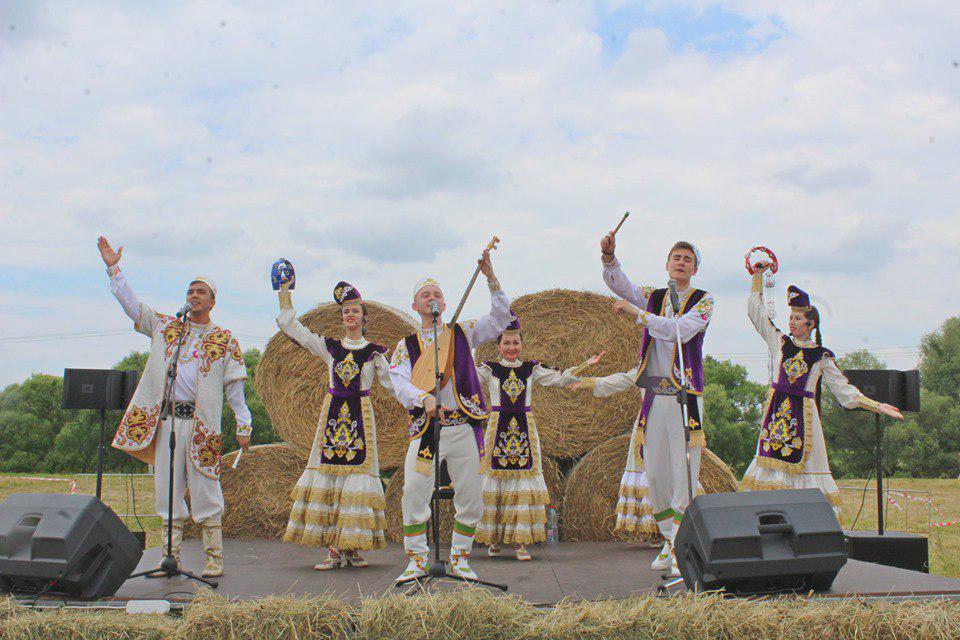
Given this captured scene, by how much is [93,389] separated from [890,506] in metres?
10.3

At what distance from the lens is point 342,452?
5121mm

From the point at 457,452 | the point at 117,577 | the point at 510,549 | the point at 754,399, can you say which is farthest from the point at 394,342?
the point at 754,399

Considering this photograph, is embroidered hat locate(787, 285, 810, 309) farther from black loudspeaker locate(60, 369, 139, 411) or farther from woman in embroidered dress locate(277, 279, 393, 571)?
black loudspeaker locate(60, 369, 139, 411)

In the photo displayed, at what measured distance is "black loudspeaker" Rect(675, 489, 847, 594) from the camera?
11.5 ft

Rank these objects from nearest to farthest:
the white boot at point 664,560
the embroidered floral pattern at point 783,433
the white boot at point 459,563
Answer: the white boot at point 459,563, the white boot at point 664,560, the embroidered floral pattern at point 783,433

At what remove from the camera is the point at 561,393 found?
6.78 m

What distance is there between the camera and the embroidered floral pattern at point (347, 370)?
5.12 meters

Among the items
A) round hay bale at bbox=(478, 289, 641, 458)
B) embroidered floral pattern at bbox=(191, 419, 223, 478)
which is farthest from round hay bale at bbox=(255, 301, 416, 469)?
embroidered floral pattern at bbox=(191, 419, 223, 478)

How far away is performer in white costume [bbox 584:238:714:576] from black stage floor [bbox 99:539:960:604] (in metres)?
0.44

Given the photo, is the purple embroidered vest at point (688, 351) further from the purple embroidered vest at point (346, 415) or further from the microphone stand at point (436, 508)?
the purple embroidered vest at point (346, 415)

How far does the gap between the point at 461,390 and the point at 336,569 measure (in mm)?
1492

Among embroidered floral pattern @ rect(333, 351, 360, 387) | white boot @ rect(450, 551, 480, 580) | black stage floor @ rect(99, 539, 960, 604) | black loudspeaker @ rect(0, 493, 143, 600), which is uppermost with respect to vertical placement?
embroidered floral pattern @ rect(333, 351, 360, 387)

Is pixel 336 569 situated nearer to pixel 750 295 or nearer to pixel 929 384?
pixel 750 295

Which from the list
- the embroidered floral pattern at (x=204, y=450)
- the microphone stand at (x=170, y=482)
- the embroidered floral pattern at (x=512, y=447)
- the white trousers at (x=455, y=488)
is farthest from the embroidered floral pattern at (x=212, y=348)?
the embroidered floral pattern at (x=512, y=447)
